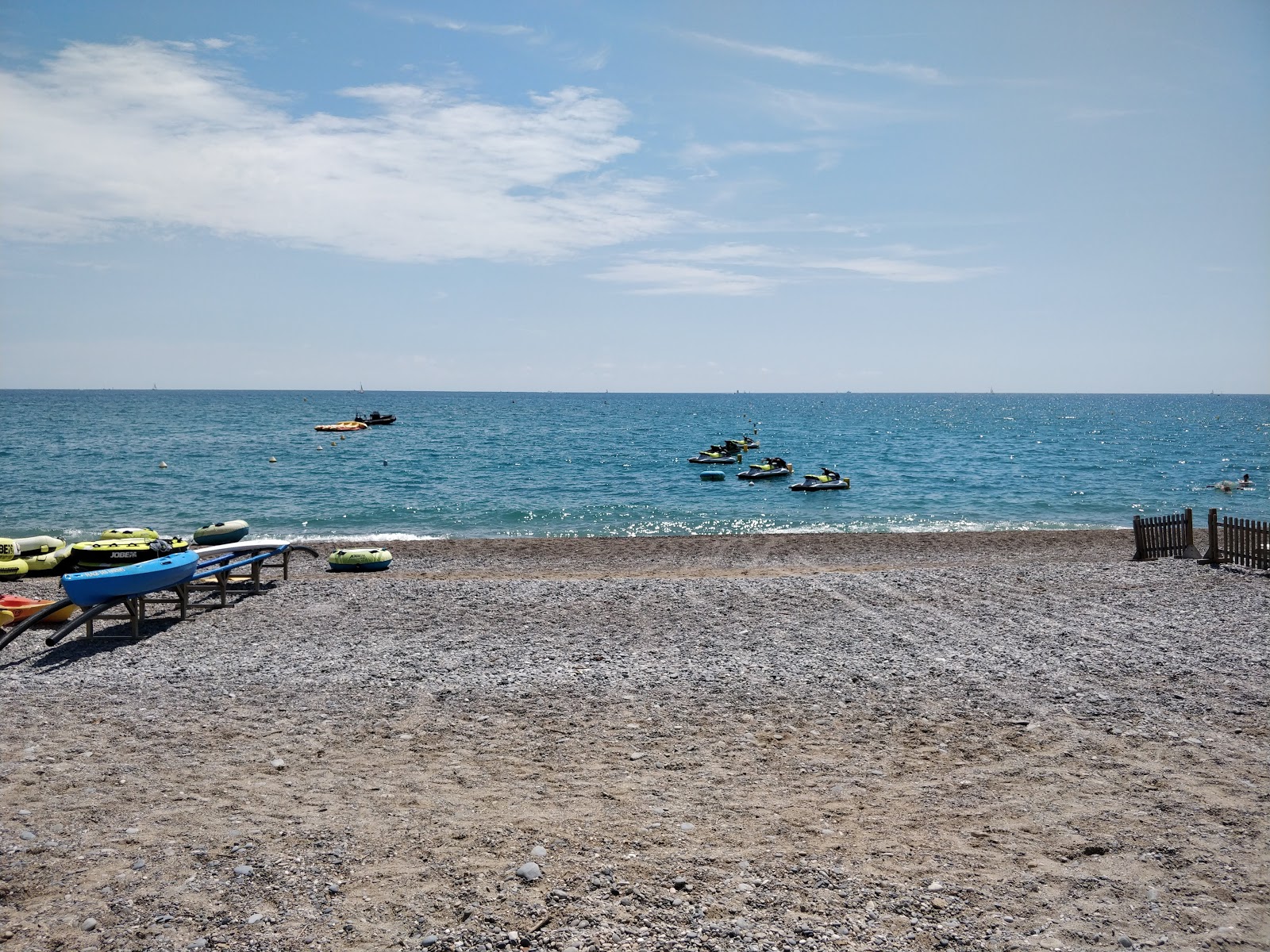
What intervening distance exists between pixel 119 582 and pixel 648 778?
9.50m

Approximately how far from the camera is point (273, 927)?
18.7 feet

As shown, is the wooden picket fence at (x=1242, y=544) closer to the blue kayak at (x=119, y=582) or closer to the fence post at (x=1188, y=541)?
the fence post at (x=1188, y=541)

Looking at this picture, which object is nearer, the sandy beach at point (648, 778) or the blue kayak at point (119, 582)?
the sandy beach at point (648, 778)

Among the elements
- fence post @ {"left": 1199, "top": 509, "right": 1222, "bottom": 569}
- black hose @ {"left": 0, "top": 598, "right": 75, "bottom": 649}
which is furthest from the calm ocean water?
black hose @ {"left": 0, "top": 598, "right": 75, "bottom": 649}

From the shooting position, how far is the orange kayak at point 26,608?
1368cm

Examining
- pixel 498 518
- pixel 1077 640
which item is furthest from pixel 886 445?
pixel 1077 640

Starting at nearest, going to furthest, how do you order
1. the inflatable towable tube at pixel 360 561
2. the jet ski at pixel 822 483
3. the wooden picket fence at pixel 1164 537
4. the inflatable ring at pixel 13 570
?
the wooden picket fence at pixel 1164 537
the inflatable ring at pixel 13 570
the inflatable towable tube at pixel 360 561
the jet ski at pixel 822 483

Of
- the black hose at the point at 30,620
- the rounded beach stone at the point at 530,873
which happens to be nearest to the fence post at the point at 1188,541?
the rounded beach stone at the point at 530,873

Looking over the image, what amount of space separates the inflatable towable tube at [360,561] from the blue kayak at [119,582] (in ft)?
28.2

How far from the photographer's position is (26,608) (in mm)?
13883

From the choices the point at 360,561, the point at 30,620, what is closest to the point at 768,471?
the point at 360,561

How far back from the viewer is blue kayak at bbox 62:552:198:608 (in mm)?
12859

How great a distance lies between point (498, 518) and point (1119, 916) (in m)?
30.8

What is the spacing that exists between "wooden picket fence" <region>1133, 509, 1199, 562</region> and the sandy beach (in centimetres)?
613
